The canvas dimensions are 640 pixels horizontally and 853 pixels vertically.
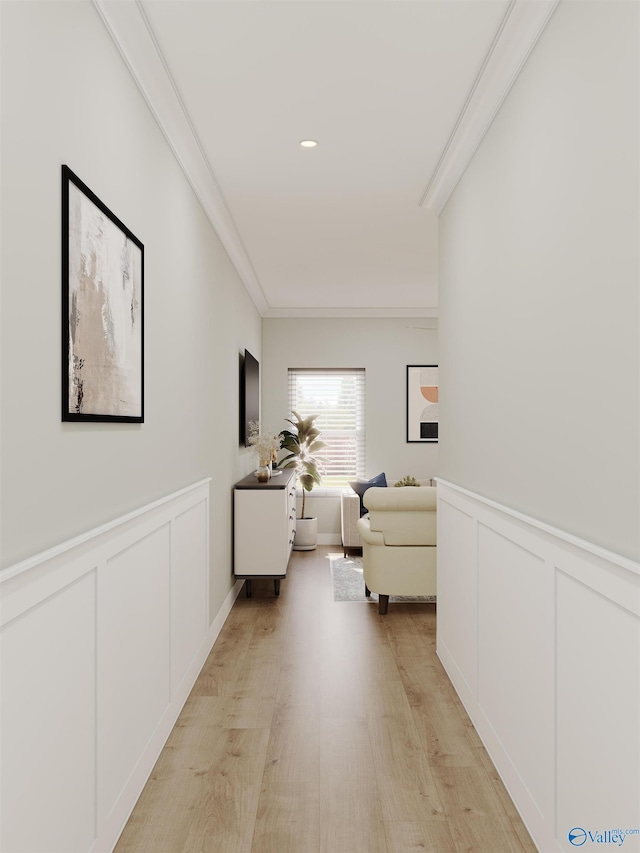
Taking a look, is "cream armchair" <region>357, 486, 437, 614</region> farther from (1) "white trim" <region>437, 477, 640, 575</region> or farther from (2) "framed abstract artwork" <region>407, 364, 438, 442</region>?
(2) "framed abstract artwork" <region>407, 364, 438, 442</region>

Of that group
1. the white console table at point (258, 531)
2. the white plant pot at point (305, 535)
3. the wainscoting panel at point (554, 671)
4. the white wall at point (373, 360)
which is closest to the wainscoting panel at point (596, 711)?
the wainscoting panel at point (554, 671)

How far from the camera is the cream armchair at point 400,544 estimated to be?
4289 millimetres

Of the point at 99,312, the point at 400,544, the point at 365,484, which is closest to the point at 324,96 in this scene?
the point at 99,312

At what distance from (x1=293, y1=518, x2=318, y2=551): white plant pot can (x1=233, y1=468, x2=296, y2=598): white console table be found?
1964mm

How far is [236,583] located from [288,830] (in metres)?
2.93

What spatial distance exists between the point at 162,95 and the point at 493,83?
1.29 meters

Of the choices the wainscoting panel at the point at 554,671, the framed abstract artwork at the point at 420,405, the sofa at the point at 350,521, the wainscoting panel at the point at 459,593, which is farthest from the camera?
the framed abstract artwork at the point at 420,405

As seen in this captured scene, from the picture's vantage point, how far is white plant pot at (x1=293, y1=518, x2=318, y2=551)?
261 inches

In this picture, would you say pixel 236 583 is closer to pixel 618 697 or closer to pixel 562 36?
pixel 618 697

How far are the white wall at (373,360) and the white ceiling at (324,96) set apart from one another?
2956 mm

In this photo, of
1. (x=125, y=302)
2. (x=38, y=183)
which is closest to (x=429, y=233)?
(x=125, y=302)

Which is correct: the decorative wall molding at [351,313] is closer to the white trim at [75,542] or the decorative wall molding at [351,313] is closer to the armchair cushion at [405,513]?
the armchair cushion at [405,513]

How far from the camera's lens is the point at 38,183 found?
4.70ft

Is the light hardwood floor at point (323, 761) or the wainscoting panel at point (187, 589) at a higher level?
the wainscoting panel at point (187, 589)
